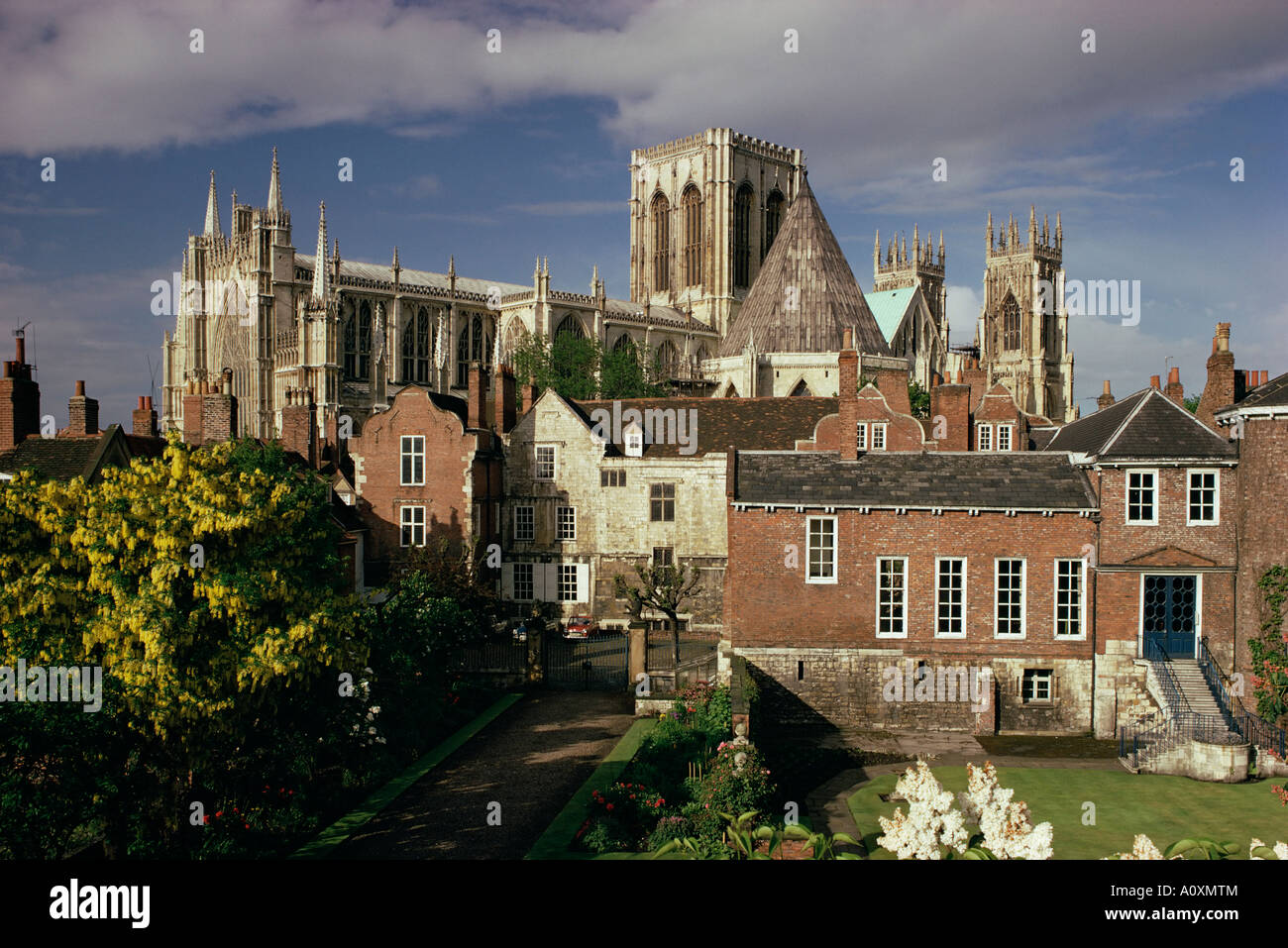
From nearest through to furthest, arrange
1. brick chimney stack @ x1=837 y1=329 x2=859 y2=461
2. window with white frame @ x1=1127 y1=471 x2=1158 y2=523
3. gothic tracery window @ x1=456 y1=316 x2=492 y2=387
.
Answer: window with white frame @ x1=1127 y1=471 x2=1158 y2=523 → brick chimney stack @ x1=837 y1=329 x2=859 y2=461 → gothic tracery window @ x1=456 y1=316 x2=492 y2=387

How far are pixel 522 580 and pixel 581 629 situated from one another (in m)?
3.68

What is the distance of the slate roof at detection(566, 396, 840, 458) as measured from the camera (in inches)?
1650

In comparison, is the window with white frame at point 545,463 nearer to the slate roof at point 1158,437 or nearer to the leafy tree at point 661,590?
the leafy tree at point 661,590

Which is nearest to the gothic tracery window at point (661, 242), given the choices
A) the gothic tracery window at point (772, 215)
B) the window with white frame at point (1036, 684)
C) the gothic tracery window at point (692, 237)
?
the gothic tracery window at point (692, 237)

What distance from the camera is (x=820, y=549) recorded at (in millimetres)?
28219

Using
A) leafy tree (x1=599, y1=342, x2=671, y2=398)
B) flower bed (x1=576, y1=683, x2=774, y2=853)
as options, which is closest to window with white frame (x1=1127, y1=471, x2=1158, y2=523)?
flower bed (x1=576, y1=683, x2=774, y2=853)

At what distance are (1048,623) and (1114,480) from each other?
4.28 m

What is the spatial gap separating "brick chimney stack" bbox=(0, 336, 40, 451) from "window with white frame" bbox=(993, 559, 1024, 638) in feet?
95.4

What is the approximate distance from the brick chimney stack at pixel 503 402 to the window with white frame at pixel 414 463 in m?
4.17

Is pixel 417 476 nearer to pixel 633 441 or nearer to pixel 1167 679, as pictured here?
pixel 633 441

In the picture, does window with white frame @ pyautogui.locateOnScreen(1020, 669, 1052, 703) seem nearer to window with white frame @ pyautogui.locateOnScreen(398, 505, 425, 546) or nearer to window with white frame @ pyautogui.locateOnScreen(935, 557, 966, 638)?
window with white frame @ pyautogui.locateOnScreen(935, 557, 966, 638)

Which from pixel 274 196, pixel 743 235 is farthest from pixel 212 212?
pixel 743 235

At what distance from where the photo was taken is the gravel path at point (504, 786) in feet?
58.1
